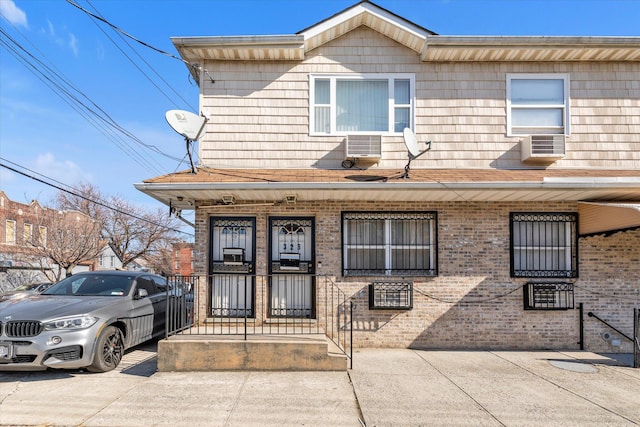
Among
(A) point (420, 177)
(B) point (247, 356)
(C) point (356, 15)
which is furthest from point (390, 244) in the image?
(C) point (356, 15)

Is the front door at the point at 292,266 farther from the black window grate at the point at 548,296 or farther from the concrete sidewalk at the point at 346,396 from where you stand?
the black window grate at the point at 548,296

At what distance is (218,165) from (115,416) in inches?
184

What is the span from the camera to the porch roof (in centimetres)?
655

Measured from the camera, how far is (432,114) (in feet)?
26.2

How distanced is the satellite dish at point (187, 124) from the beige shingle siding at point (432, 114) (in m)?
0.79

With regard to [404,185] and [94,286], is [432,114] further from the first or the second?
[94,286]

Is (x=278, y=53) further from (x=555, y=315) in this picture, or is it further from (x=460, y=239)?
(x=555, y=315)

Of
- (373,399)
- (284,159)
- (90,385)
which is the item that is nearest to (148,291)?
(90,385)

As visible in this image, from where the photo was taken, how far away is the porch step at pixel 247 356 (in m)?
5.87

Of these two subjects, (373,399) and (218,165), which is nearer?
(373,399)

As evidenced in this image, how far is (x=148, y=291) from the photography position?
292 inches

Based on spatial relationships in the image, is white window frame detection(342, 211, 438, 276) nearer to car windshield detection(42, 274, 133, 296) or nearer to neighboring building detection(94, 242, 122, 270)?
car windshield detection(42, 274, 133, 296)

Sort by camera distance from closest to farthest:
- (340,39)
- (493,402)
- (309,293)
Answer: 1. (493,402)
2. (309,293)
3. (340,39)

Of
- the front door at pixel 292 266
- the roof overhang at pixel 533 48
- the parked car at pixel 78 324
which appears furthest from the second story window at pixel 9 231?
the roof overhang at pixel 533 48
